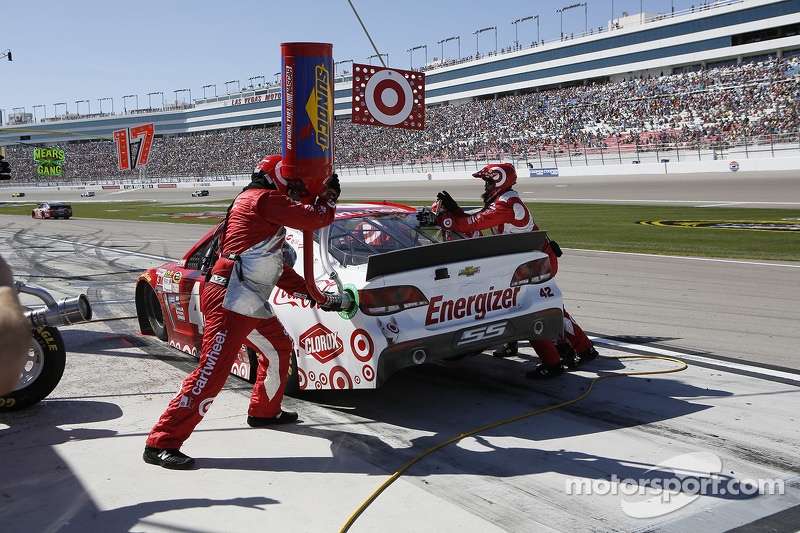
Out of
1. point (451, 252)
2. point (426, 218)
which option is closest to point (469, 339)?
point (451, 252)

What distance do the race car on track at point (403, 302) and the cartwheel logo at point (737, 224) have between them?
13.1 m

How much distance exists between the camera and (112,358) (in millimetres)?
6316

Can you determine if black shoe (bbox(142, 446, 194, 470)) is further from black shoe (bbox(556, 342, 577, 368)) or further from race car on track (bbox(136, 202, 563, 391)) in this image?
black shoe (bbox(556, 342, 577, 368))

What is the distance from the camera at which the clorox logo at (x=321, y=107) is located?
3.83m

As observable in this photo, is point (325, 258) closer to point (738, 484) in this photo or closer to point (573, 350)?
point (573, 350)

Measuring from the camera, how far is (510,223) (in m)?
5.64

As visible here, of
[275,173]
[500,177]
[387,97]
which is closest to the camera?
[275,173]

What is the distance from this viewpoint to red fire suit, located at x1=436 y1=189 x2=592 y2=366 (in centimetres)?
537

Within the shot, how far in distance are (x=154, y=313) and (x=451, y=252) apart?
3599 mm

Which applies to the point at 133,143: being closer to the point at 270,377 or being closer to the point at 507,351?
the point at 507,351

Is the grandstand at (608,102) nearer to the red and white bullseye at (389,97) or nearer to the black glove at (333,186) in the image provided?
the red and white bullseye at (389,97)

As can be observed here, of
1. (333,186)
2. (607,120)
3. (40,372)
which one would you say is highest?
(607,120)

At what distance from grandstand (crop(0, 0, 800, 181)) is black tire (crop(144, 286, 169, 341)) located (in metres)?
28.8

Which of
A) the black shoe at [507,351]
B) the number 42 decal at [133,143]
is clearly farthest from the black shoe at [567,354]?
the number 42 decal at [133,143]
